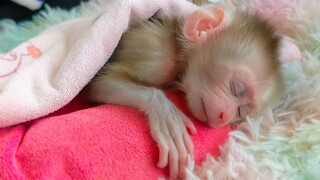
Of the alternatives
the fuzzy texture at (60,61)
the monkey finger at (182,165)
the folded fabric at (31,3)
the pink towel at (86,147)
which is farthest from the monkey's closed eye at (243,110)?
the folded fabric at (31,3)

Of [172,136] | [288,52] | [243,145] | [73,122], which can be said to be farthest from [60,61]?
[288,52]

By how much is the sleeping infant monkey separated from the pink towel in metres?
0.06

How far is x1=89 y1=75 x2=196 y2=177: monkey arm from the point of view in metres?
1.06

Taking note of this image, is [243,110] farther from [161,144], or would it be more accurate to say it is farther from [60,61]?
[60,61]

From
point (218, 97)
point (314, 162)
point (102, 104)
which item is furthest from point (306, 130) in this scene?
point (102, 104)

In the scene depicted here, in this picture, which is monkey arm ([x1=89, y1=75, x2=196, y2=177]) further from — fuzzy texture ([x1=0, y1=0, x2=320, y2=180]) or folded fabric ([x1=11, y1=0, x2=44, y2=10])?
folded fabric ([x1=11, y1=0, x2=44, y2=10])

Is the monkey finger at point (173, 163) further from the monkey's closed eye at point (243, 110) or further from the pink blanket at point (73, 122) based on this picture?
the monkey's closed eye at point (243, 110)

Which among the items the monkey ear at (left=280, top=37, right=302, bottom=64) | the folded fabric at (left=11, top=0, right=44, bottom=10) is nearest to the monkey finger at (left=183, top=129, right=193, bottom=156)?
the monkey ear at (left=280, top=37, right=302, bottom=64)

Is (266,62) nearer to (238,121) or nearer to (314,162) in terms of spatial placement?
(238,121)

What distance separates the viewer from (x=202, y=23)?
4.16ft

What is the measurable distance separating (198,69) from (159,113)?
0.59 feet

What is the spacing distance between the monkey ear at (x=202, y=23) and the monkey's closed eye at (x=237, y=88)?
0.15 meters

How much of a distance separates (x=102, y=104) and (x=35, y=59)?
0.25 meters

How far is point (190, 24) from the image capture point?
1270 mm
